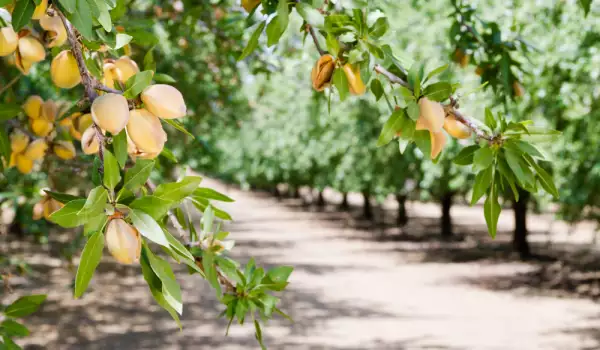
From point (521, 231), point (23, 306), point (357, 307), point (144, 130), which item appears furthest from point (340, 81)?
point (521, 231)

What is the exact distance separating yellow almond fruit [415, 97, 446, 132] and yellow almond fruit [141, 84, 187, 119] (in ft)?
1.60

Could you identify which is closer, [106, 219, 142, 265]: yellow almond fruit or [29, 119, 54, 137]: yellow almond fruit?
[106, 219, 142, 265]: yellow almond fruit

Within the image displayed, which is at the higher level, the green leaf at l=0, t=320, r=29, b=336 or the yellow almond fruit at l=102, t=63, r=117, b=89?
the yellow almond fruit at l=102, t=63, r=117, b=89

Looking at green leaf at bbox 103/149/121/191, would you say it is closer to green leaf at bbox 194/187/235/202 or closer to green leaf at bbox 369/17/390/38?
green leaf at bbox 194/187/235/202

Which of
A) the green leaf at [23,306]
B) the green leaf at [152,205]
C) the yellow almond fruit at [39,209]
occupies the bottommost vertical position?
the green leaf at [23,306]

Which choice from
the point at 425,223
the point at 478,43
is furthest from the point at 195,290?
the point at 425,223

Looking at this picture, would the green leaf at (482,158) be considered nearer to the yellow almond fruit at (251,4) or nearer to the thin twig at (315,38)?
the thin twig at (315,38)

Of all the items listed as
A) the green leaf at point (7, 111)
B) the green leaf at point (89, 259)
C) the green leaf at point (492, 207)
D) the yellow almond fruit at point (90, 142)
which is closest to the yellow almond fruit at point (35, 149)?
the green leaf at point (7, 111)

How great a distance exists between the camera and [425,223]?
22.6 meters

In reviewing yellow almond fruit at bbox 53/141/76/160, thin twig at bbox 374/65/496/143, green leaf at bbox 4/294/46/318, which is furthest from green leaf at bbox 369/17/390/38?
green leaf at bbox 4/294/46/318

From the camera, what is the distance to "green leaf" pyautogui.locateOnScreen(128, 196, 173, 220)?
1.05 metres

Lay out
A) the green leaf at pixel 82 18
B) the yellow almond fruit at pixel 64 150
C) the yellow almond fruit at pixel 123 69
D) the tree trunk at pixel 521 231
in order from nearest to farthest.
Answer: the green leaf at pixel 82 18, the yellow almond fruit at pixel 123 69, the yellow almond fruit at pixel 64 150, the tree trunk at pixel 521 231

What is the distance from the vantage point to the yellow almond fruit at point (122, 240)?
3.40ft

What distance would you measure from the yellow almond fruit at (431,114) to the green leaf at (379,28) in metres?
0.20
